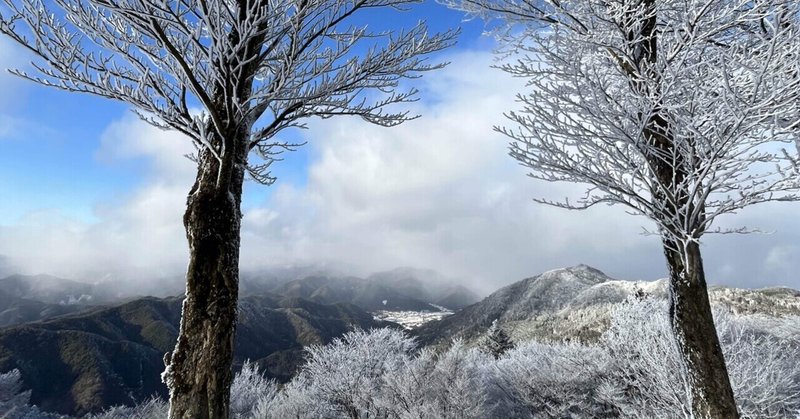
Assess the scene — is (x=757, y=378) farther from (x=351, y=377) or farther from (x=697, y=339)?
(x=351, y=377)

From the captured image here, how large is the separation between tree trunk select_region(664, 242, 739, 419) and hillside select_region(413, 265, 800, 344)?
4097 inches

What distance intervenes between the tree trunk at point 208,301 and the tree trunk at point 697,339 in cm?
401

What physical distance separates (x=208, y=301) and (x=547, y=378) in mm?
20028

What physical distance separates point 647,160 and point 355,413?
864 inches

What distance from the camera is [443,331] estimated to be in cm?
16638

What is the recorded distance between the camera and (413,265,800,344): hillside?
109812mm

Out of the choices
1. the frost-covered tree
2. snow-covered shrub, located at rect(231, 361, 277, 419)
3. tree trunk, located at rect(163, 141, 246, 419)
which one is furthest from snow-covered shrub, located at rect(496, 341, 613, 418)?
tree trunk, located at rect(163, 141, 246, 419)

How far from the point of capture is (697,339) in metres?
3.64

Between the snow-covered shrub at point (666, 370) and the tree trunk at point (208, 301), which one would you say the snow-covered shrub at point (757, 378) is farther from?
the tree trunk at point (208, 301)

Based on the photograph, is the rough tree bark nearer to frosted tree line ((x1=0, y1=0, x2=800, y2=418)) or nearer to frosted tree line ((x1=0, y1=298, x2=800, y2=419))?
frosted tree line ((x1=0, y1=0, x2=800, y2=418))

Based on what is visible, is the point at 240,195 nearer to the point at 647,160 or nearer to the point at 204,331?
the point at 204,331

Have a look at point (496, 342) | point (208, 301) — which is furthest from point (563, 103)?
point (496, 342)

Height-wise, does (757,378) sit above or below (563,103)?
below

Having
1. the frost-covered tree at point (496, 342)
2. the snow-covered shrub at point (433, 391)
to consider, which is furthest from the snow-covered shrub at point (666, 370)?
the frost-covered tree at point (496, 342)
